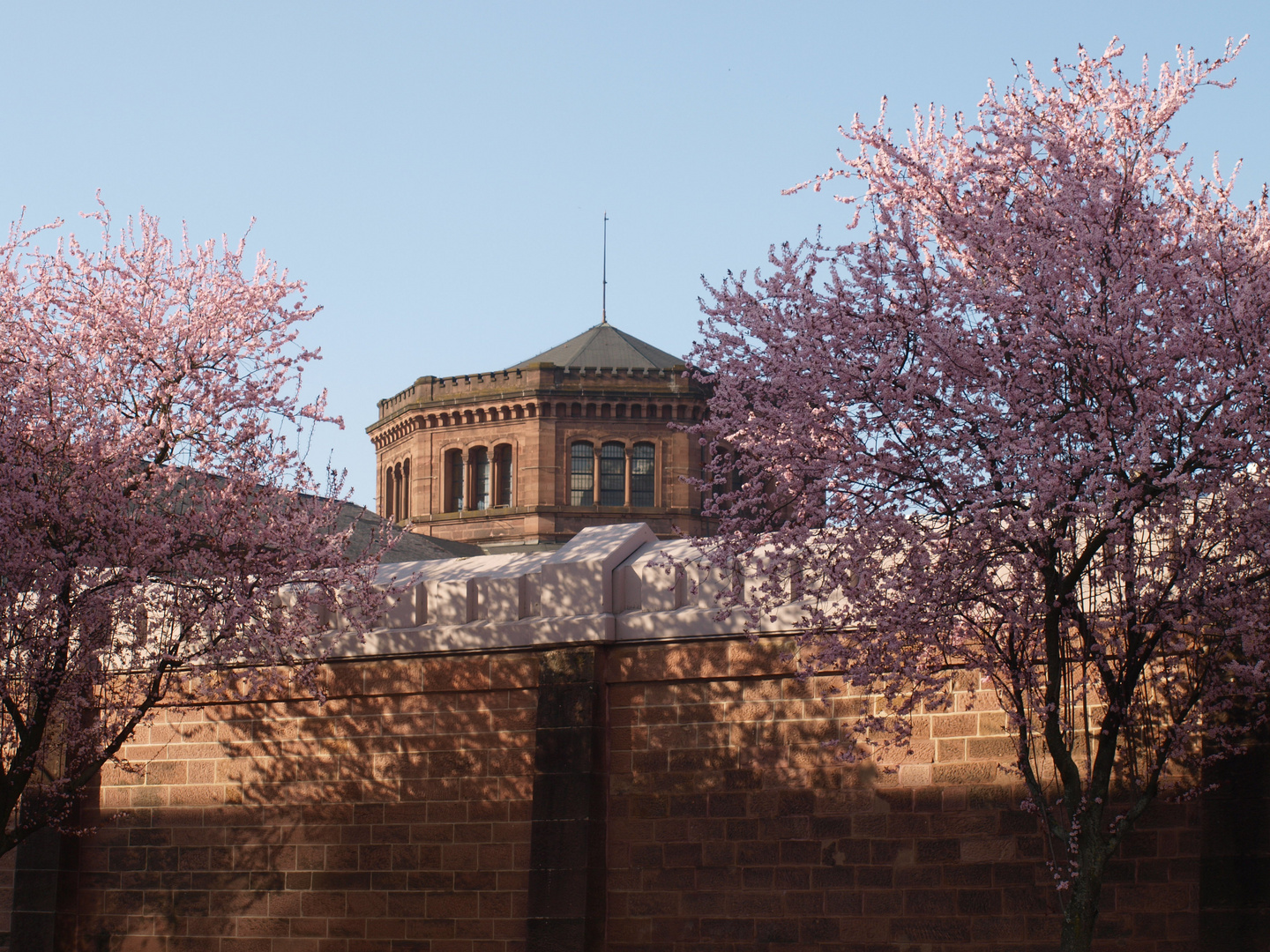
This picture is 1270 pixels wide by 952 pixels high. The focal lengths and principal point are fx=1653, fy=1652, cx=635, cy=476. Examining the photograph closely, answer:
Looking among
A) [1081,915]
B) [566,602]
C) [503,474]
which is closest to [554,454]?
[503,474]

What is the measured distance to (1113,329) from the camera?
35.9 feet

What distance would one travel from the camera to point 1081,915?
1138 cm

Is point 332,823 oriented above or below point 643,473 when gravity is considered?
below

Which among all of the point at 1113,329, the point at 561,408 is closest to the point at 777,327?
the point at 1113,329

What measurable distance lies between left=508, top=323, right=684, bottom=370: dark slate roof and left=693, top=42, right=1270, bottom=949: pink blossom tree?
151 ft

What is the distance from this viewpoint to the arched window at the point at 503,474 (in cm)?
5828

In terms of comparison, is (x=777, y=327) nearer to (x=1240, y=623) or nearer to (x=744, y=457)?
(x=744, y=457)

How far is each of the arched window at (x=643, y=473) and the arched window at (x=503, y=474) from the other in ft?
14.7

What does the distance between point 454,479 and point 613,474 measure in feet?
20.8

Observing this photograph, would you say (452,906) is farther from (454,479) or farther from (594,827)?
(454,479)

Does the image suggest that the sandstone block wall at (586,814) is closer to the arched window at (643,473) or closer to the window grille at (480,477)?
the arched window at (643,473)

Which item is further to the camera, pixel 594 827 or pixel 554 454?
pixel 554 454

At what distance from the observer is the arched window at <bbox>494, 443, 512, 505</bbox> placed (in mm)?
58281

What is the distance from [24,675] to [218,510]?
7.83ft
